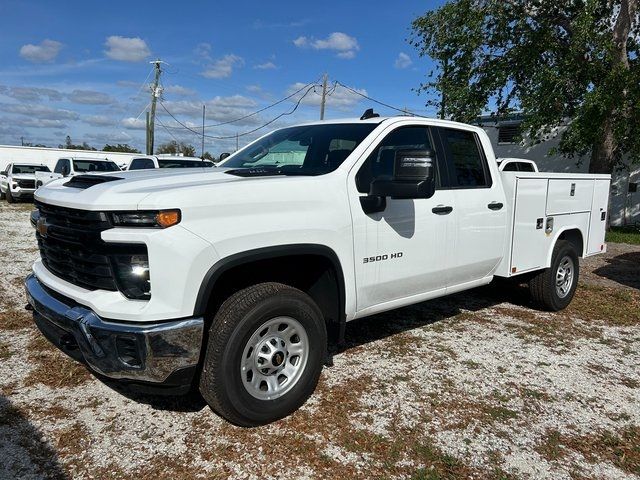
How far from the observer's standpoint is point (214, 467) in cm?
277

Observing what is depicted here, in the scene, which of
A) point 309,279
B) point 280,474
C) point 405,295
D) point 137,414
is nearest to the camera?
point 280,474

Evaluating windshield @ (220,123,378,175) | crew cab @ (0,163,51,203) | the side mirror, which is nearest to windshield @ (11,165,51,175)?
crew cab @ (0,163,51,203)

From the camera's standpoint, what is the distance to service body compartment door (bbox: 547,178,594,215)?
5375mm

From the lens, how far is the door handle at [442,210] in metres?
4.03

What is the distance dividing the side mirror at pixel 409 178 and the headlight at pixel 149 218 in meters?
1.42

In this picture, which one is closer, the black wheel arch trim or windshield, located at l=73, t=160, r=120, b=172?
the black wheel arch trim

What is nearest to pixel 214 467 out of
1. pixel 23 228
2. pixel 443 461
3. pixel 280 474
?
pixel 280 474

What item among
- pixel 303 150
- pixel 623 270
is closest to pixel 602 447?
pixel 303 150

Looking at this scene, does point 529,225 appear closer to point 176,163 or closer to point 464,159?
point 464,159

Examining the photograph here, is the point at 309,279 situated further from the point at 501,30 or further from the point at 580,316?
the point at 501,30

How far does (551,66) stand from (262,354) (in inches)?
558

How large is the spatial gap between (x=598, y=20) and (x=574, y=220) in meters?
11.8

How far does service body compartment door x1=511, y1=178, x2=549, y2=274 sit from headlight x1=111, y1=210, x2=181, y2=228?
11.5 ft

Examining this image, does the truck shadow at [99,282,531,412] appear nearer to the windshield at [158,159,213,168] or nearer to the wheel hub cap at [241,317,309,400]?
the wheel hub cap at [241,317,309,400]
